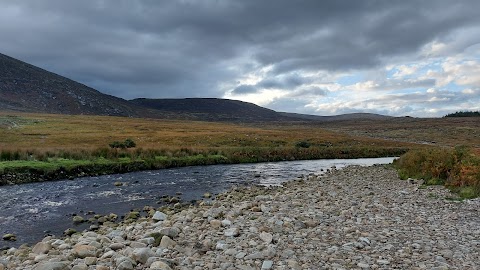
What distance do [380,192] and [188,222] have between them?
1148 cm

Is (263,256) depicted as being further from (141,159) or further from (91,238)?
(141,159)

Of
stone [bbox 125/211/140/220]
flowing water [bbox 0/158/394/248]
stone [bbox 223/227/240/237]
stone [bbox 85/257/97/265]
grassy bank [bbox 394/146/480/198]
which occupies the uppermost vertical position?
grassy bank [bbox 394/146/480/198]

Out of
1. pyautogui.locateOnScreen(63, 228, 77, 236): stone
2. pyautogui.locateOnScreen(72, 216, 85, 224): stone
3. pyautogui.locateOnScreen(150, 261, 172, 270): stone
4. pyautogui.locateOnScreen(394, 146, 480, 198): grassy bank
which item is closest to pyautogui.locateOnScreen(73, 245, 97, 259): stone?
pyautogui.locateOnScreen(150, 261, 172, 270): stone

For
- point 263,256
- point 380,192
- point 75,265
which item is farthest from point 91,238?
point 380,192

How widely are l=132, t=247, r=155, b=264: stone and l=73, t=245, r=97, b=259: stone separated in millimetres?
1542

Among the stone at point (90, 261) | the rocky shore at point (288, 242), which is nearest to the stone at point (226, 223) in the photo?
the rocky shore at point (288, 242)

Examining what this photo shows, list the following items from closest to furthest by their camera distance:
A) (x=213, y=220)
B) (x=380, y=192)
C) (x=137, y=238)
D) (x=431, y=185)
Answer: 1. (x=137, y=238)
2. (x=213, y=220)
3. (x=380, y=192)
4. (x=431, y=185)

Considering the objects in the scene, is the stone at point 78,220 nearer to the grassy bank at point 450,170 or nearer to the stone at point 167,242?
the stone at point 167,242

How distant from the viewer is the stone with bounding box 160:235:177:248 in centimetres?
1009

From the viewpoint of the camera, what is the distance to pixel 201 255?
9.39m

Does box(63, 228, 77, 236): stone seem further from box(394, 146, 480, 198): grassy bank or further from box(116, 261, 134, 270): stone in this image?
box(394, 146, 480, 198): grassy bank

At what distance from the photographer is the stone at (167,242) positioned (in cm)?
1009

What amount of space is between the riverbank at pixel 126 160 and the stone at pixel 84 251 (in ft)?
68.6

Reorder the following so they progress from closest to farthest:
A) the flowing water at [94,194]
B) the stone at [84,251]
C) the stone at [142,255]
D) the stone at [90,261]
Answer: the stone at [142,255] → the stone at [90,261] → the stone at [84,251] → the flowing water at [94,194]
